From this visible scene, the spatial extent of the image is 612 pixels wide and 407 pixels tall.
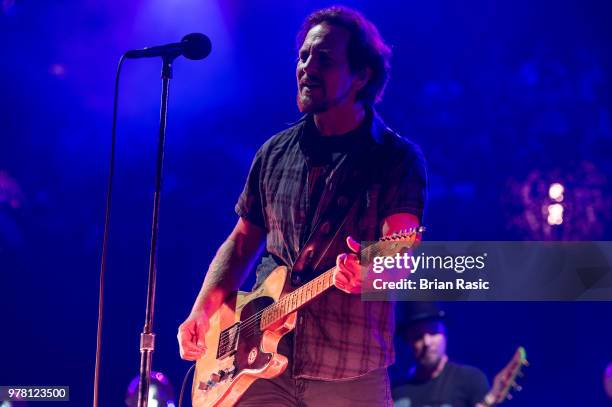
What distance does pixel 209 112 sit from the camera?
4344 millimetres

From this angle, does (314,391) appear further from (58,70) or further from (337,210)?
(58,70)

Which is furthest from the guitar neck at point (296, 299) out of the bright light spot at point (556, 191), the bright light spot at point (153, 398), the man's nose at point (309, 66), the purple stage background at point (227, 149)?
the bright light spot at point (556, 191)

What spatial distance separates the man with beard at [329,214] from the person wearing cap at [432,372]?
1.55 meters

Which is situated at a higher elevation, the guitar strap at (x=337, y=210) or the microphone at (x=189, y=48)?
the microphone at (x=189, y=48)

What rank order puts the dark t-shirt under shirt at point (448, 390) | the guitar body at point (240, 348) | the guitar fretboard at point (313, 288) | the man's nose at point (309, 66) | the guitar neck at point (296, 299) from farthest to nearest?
the dark t-shirt under shirt at point (448, 390)
the man's nose at point (309, 66)
the guitar body at point (240, 348)
the guitar neck at point (296, 299)
the guitar fretboard at point (313, 288)

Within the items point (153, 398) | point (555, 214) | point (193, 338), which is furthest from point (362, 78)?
point (153, 398)

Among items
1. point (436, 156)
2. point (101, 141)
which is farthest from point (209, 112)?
point (436, 156)

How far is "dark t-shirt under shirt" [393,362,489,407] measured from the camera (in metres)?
3.96

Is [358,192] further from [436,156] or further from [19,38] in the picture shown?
[19,38]

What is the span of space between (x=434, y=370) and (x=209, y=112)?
1.93 m

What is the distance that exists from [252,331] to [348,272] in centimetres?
48

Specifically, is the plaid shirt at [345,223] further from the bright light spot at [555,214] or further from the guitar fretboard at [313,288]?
the bright light spot at [555,214]

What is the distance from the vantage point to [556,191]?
4.00m

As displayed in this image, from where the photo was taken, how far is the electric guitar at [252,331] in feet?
7.77
